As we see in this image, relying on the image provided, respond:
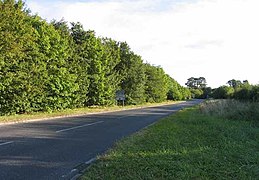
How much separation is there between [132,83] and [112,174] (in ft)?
156

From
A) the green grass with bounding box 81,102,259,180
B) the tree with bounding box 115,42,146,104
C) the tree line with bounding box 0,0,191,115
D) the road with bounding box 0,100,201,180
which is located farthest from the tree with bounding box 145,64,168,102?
the green grass with bounding box 81,102,259,180

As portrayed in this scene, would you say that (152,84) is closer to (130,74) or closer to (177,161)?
(130,74)

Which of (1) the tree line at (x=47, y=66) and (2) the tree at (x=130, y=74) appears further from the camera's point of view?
(2) the tree at (x=130, y=74)

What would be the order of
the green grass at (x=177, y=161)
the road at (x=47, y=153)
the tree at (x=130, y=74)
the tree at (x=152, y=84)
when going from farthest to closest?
the tree at (x=152, y=84)
the tree at (x=130, y=74)
the road at (x=47, y=153)
the green grass at (x=177, y=161)

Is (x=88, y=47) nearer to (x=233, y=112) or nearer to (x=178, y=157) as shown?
(x=233, y=112)

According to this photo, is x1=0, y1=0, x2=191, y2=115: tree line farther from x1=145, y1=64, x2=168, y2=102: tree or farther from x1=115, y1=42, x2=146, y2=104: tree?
x1=145, y1=64, x2=168, y2=102: tree

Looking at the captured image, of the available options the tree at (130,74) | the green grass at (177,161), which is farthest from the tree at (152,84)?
the green grass at (177,161)

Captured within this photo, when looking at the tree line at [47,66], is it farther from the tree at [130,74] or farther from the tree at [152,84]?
the tree at [152,84]

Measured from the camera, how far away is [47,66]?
91.3ft

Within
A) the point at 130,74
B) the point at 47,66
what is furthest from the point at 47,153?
the point at 130,74

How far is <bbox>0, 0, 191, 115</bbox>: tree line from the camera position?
73.2ft

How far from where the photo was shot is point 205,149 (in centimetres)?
1012

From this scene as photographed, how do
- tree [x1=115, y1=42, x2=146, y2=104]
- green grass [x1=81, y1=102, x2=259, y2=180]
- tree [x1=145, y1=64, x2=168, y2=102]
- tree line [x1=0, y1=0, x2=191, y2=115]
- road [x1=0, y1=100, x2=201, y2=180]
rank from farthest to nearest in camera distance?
tree [x1=145, y1=64, x2=168, y2=102], tree [x1=115, y1=42, x2=146, y2=104], tree line [x1=0, y1=0, x2=191, y2=115], road [x1=0, y1=100, x2=201, y2=180], green grass [x1=81, y1=102, x2=259, y2=180]

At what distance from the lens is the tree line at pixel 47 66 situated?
73.2ft
